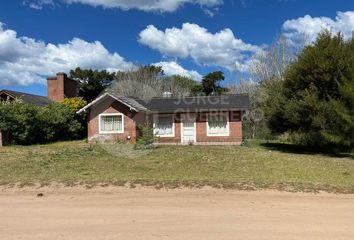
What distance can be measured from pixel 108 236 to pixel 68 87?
36500 millimetres

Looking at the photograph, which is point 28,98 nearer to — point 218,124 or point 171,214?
point 218,124

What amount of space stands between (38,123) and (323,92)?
18510mm

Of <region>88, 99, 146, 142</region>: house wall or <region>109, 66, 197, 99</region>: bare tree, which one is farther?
<region>109, 66, 197, 99</region>: bare tree

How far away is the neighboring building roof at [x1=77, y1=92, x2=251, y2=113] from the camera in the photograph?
1074 inches

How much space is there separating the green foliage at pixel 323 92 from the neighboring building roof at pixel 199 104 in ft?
15.4

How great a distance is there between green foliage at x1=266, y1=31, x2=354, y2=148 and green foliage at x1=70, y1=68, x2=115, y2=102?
34.4 metres

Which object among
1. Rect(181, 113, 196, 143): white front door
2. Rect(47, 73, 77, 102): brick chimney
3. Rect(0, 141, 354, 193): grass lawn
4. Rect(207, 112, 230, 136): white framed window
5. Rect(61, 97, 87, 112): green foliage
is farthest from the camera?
Rect(47, 73, 77, 102): brick chimney

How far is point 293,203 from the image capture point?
8.83 m

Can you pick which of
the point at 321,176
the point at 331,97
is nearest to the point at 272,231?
the point at 321,176

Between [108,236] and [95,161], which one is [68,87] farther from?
[108,236]

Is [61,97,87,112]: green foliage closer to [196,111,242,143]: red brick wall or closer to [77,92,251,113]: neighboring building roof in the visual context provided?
[77,92,251,113]: neighboring building roof

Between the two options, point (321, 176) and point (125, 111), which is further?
point (125, 111)

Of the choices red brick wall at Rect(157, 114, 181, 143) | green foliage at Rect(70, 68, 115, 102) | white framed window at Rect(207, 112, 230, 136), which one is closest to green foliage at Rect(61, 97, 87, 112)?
red brick wall at Rect(157, 114, 181, 143)

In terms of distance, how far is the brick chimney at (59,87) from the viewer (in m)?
39.7
